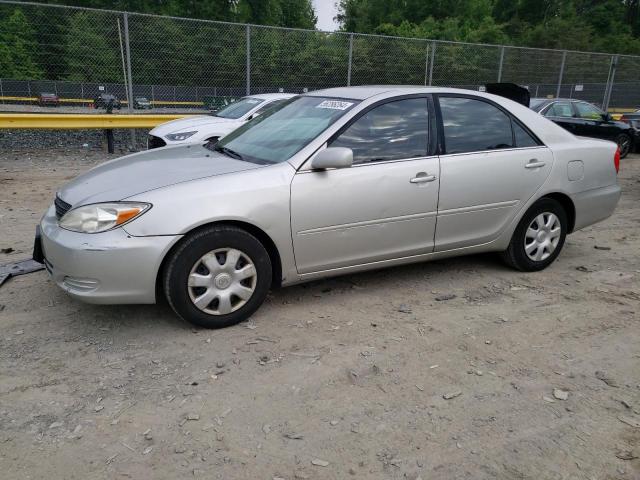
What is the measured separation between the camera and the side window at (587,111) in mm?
12375

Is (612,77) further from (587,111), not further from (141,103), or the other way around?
(141,103)

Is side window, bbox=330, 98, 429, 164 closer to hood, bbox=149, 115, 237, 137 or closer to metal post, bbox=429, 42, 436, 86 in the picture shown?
hood, bbox=149, 115, 237, 137

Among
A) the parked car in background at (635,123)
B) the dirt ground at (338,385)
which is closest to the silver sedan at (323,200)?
the dirt ground at (338,385)

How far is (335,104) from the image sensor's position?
164 inches

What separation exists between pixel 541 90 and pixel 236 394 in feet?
58.1

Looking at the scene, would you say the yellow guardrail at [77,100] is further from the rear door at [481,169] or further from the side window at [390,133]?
the rear door at [481,169]

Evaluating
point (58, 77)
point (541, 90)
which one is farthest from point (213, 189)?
point (541, 90)

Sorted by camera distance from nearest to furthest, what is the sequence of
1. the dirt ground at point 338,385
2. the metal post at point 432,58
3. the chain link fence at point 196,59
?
the dirt ground at point 338,385 → the chain link fence at point 196,59 → the metal post at point 432,58

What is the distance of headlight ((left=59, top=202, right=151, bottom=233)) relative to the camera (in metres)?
3.28

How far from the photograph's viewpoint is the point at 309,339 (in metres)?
3.53

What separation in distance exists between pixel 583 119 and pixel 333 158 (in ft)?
35.8

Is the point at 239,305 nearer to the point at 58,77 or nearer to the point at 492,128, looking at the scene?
the point at 492,128

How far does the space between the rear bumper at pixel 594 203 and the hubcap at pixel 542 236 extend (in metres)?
0.26

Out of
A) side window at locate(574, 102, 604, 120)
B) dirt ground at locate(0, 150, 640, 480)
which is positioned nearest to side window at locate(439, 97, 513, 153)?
dirt ground at locate(0, 150, 640, 480)
